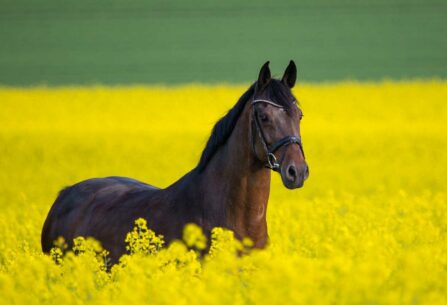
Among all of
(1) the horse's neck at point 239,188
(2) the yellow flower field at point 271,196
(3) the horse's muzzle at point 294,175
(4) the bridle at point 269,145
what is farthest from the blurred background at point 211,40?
(3) the horse's muzzle at point 294,175

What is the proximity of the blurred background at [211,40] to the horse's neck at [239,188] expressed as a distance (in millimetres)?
27775

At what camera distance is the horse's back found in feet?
28.6

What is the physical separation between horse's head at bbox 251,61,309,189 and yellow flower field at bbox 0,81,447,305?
583 millimetres

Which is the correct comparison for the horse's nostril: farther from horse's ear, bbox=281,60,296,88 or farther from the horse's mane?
horse's ear, bbox=281,60,296,88

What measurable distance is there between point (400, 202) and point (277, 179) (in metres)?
8.10

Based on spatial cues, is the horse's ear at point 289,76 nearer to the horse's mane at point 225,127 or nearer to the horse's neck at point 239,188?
the horse's mane at point 225,127

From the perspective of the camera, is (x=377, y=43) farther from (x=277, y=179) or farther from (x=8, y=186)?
(x=8, y=186)

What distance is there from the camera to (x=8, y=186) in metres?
19.5

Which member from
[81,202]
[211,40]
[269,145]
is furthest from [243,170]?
[211,40]

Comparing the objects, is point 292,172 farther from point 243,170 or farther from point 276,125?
point 243,170

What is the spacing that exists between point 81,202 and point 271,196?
990cm

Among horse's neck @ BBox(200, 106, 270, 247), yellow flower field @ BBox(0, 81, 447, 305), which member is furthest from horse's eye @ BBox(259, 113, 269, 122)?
yellow flower field @ BBox(0, 81, 447, 305)

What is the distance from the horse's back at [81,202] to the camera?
8.70m

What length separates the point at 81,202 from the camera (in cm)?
901
